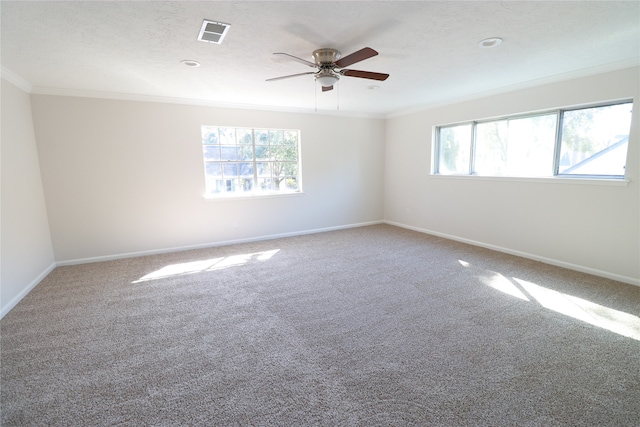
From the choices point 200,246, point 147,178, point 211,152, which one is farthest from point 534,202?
point 147,178

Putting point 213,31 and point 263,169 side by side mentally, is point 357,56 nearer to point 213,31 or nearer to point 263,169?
point 213,31

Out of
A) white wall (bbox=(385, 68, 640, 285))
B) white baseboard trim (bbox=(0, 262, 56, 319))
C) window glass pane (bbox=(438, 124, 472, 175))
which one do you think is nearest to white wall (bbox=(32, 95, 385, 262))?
white baseboard trim (bbox=(0, 262, 56, 319))

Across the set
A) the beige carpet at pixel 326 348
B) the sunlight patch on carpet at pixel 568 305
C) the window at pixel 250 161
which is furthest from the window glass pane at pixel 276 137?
Result: the sunlight patch on carpet at pixel 568 305

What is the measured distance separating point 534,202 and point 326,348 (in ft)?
12.2

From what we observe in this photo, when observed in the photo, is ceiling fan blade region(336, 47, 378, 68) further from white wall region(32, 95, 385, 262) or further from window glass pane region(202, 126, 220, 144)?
window glass pane region(202, 126, 220, 144)

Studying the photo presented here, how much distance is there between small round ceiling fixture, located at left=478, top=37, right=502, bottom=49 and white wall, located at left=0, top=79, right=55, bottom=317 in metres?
4.94

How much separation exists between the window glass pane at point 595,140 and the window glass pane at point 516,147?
0.57ft

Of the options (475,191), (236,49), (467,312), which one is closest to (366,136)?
(475,191)

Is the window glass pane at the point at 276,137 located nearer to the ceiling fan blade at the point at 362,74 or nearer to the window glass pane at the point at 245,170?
the window glass pane at the point at 245,170

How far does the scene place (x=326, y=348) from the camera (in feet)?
7.47

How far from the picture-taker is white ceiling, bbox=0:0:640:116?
2.09m

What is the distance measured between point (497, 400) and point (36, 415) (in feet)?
8.77

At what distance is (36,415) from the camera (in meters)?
1.68

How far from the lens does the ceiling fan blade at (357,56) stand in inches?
91.4
